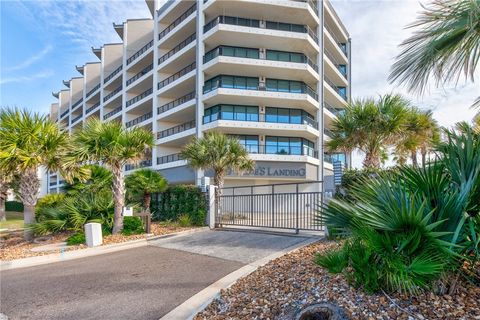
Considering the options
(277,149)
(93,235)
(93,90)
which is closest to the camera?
(93,235)

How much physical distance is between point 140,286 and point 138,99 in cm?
3663

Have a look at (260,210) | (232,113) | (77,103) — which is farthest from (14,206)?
(260,210)

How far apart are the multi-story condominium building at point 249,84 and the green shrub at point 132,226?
15.3 m

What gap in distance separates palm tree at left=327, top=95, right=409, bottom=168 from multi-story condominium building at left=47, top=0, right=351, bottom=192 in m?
13.9

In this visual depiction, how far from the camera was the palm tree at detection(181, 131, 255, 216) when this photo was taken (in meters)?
16.0

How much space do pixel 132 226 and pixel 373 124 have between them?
1125 cm

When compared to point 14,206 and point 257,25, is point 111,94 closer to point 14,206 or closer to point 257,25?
point 14,206

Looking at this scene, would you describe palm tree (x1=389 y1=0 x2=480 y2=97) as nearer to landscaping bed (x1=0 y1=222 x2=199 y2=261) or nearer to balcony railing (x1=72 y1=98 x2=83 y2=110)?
landscaping bed (x1=0 y1=222 x2=199 y2=261)

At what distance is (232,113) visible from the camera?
97.5ft

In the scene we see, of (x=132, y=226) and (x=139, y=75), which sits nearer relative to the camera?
(x=132, y=226)

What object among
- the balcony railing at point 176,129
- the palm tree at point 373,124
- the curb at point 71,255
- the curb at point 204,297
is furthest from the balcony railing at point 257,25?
the curb at point 204,297

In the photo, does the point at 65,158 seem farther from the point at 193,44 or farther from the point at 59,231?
the point at 193,44

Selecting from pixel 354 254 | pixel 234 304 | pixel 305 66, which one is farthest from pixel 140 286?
pixel 305 66

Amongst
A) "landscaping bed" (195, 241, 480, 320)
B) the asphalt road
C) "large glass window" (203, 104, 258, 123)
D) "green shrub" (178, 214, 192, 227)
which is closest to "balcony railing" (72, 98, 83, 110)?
"large glass window" (203, 104, 258, 123)
